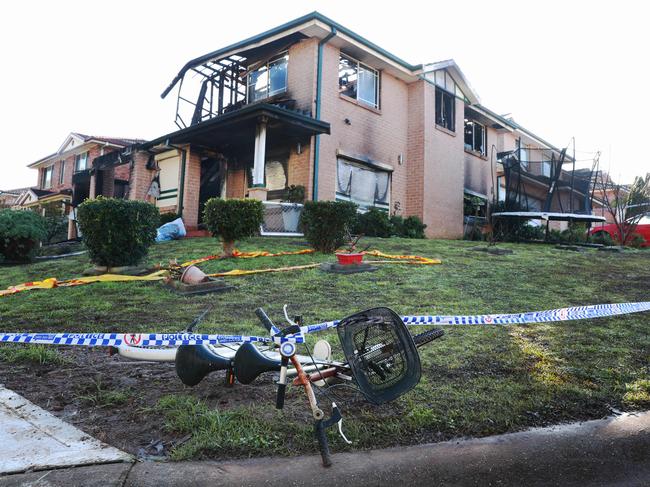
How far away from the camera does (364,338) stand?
2.40 meters

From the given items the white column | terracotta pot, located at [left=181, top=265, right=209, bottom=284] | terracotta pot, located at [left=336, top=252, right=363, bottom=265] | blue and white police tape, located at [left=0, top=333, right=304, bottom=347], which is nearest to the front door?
the white column

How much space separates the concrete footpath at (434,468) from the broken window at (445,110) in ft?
53.3

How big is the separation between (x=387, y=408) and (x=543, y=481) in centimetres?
90

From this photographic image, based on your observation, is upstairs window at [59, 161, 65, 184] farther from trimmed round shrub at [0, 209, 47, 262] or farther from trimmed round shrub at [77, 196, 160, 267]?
trimmed round shrub at [77, 196, 160, 267]

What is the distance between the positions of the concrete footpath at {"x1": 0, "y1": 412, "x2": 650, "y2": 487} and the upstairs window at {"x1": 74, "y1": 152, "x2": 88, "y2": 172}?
27.9 meters

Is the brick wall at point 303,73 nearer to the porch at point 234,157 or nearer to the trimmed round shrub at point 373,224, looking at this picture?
the porch at point 234,157

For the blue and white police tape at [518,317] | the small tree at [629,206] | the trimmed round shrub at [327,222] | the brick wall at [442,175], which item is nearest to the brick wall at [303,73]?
the brick wall at [442,175]

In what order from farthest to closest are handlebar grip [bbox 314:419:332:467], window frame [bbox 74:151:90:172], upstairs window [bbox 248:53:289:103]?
window frame [bbox 74:151:90:172]
upstairs window [bbox 248:53:289:103]
handlebar grip [bbox 314:419:332:467]

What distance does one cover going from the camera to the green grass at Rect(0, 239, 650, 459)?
2287 mm

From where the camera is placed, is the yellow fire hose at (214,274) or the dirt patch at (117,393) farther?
the yellow fire hose at (214,274)

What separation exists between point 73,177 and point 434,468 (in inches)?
1011

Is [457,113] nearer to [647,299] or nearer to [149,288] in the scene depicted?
[647,299]

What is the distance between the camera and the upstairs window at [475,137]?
65.7ft

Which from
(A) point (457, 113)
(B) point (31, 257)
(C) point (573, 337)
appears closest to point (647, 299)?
(C) point (573, 337)
